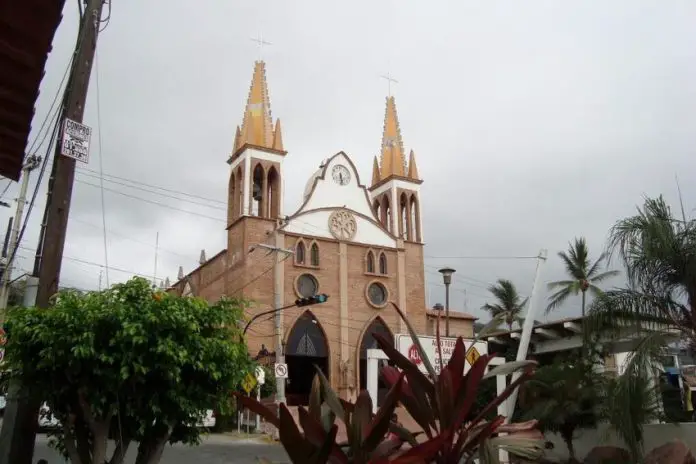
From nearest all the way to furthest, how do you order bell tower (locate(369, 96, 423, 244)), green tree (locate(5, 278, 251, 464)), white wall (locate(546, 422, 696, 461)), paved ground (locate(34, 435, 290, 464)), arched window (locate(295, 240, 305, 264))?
green tree (locate(5, 278, 251, 464)), white wall (locate(546, 422, 696, 461)), paved ground (locate(34, 435, 290, 464)), arched window (locate(295, 240, 305, 264)), bell tower (locate(369, 96, 423, 244))

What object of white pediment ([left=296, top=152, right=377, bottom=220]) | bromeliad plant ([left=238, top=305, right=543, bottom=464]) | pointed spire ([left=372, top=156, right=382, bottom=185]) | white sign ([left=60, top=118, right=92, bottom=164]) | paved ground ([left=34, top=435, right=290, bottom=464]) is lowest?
paved ground ([left=34, top=435, right=290, bottom=464])

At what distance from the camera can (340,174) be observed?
38.2 m

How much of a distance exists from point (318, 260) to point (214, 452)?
654 inches

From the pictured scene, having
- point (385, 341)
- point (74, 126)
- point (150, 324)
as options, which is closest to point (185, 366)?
point (150, 324)

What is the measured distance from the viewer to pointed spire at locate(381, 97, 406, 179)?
4072 cm

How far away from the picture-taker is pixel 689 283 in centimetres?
1112

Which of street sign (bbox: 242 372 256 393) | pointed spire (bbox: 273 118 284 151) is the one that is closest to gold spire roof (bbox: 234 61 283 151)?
pointed spire (bbox: 273 118 284 151)

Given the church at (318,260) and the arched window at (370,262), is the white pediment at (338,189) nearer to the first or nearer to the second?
the church at (318,260)

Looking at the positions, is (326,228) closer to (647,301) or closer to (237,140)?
(237,140)

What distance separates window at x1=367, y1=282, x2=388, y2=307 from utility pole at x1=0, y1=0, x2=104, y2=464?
91.5 feet

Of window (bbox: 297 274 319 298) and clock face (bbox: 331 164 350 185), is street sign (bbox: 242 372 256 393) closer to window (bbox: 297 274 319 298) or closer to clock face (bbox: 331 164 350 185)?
window (bbox: 297 274 319 298)

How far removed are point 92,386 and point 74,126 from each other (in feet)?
11.0

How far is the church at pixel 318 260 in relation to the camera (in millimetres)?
33094

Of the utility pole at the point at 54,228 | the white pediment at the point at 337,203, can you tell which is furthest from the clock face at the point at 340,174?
the utility pole at the point at 54,228
